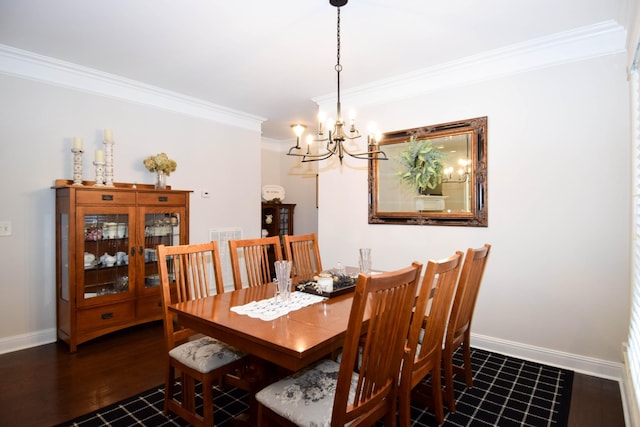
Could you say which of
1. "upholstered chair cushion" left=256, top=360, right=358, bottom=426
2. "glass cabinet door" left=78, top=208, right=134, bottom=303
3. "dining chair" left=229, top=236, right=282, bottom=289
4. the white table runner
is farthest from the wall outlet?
"upholstered chair cushion" left=256, top=360, right=358, bottom=426

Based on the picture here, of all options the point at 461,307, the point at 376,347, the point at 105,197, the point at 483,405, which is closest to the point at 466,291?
the point at 461,307

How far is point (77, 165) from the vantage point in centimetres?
307

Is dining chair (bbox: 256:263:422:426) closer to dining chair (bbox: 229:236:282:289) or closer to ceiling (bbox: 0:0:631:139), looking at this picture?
dining chair (bbox: 229:236:282:289)

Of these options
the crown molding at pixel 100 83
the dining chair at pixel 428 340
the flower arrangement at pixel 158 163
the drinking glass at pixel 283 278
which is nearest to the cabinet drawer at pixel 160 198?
the flower arrangement at pixel 158 163

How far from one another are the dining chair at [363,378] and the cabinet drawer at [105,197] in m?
2.48

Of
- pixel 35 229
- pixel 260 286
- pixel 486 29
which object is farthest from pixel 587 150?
pixel 35 229

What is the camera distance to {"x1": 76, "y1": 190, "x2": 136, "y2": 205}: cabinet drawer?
9.64 ft

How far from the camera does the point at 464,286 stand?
1.96 metres

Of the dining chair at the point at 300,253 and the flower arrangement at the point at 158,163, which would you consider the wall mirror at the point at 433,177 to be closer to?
the dining chair at the point at 300,253

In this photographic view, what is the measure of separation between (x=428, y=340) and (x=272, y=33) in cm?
233

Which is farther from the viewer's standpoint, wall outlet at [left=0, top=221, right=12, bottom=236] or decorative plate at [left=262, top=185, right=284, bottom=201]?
decorative plate at [left=262, top=185, right=284, bottom=201]

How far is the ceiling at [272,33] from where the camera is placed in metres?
2.23

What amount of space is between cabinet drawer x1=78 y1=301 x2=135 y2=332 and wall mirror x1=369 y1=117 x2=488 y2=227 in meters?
2.53

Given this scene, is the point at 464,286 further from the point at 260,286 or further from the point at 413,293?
the point at 260,286
